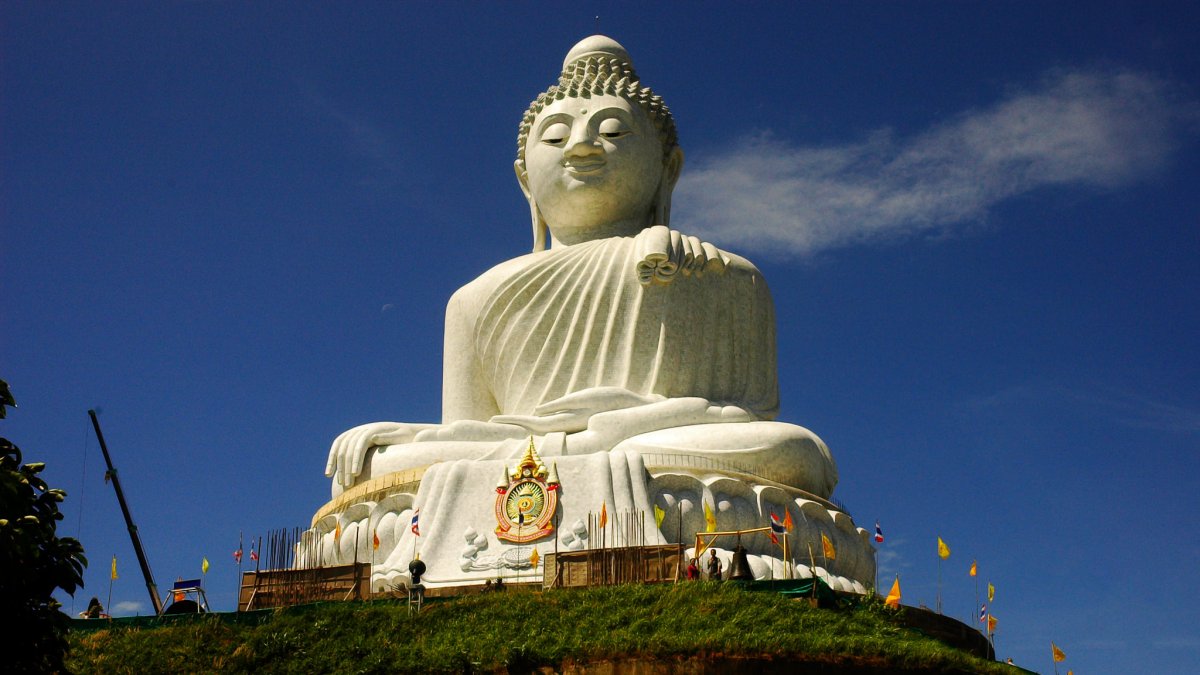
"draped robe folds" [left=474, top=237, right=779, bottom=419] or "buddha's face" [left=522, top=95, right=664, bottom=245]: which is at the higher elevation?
"buddha's face" [left=522, top=95, right=664, bottom=245]

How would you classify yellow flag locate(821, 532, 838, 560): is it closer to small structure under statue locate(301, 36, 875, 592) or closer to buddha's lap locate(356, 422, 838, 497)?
small structure under statue locate(301, 36, 875, 592)

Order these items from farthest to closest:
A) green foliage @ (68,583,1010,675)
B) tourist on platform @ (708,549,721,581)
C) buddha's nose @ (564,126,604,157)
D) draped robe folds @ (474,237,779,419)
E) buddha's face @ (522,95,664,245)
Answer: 1. buddha's face @ (522,95,664,245)
2. buddha's nose @ (564,126,604,157)
3. draped robe folds @ (474,237,779,419)
4. tourist on platform @ (708,549,721,581)
5. green foliage @ (68,583,1010,675)

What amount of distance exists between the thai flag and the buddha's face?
553cm

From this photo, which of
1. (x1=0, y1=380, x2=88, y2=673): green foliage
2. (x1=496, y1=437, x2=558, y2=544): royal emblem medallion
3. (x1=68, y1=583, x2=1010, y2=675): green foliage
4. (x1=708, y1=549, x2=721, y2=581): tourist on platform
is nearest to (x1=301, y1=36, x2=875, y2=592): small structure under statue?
(x1=496, y1=437, x2=558, y2=544): royal emblem medallion

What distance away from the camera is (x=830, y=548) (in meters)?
16.5

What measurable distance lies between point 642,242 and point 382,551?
16.8 ft

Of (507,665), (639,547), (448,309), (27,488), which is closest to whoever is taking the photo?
(27,488)

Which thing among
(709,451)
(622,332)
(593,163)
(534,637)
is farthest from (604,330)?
(534,637)

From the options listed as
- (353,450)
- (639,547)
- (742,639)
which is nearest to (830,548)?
(639,547)

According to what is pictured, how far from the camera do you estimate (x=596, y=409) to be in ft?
58.9

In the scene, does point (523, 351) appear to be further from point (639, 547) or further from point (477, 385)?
→ point (639, 547)

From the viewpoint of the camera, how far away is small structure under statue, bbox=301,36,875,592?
1622 centimetres

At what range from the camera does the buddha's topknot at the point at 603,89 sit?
20609 mm

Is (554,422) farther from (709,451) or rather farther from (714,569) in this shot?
(714,569)
